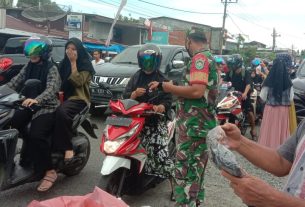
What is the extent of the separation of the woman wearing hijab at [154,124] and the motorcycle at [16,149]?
76 cm

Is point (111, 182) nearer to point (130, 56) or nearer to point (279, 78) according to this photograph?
point (279, 78)

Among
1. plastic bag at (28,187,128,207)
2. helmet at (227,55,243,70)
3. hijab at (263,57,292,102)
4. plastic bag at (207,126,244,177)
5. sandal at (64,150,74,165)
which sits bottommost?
sandal at (64,150,74,165)

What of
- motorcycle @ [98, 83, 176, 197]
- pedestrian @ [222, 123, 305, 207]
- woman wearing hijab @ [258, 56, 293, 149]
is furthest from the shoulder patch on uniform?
woman wearing hijab @ [258, 56, 293, 149]

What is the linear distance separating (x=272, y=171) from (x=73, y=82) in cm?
293

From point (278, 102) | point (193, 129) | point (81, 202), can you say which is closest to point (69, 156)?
point (193, 129)

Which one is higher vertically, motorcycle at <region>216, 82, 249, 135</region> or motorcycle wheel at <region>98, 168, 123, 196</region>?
motorcycle at <region>216, 82, 249, 135</region>

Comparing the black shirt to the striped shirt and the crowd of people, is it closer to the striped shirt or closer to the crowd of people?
the crowd of people

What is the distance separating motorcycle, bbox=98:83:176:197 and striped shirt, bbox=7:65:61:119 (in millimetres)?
662

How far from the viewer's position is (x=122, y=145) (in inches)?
152

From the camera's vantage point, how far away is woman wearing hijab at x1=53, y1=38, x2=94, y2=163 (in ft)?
14.6

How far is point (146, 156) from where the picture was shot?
13.7 feet

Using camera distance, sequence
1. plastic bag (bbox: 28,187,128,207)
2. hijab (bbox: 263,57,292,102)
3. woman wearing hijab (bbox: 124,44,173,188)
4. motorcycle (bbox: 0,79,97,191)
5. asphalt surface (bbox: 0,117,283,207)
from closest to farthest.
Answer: plastic bag (bbox: 28,187,128,207) → motorcycle (bbox: 0,79,97,191) → woman wearing hijab (bbox: 124,44,173,188) → asphalt surface (bbox: 0,117,283,207) → hijab (bbox: 263,57,292,102)

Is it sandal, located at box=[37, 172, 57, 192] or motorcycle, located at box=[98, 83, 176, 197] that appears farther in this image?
sandal, located at box=[37, 172, 57, 192]

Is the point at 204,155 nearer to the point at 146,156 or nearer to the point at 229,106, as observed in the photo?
the point at 146,156
